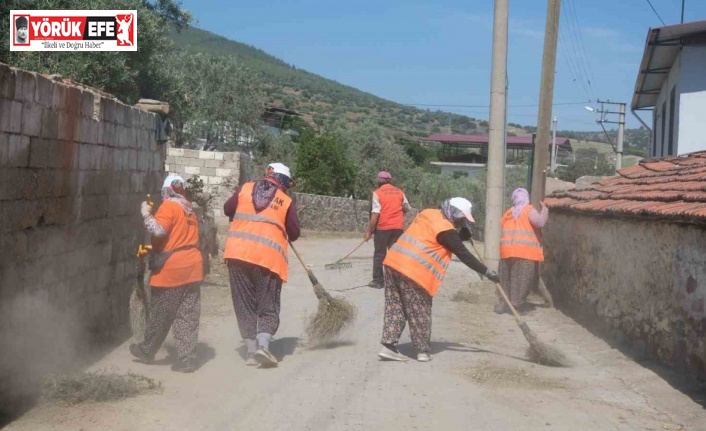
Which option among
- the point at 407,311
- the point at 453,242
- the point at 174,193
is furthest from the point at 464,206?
the point at 174,193

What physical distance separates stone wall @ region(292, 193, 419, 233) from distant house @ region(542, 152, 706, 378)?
15648 mm

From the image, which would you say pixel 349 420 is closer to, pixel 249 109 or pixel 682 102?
pixel 682 102

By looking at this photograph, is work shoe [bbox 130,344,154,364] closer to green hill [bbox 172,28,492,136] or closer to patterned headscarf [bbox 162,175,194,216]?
patterned headscarf [bbox 162,175,194,216]

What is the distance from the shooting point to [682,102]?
57.0 ft

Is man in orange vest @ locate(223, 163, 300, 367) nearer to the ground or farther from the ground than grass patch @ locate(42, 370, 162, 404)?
farther from the ground

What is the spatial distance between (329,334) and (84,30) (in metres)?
8.87

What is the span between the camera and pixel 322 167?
32.8 metres

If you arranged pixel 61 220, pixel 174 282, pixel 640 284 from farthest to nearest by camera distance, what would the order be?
pixel 640 284, pixel 174 282, pixel 61 220

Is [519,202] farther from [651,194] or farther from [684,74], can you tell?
[684,74]

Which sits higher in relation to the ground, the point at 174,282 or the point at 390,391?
the point at 174,282

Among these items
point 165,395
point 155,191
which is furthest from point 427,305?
point 155,191

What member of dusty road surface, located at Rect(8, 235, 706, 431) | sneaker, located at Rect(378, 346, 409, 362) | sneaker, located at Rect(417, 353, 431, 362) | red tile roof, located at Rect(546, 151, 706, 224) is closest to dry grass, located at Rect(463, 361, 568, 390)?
dusty road surface, located at Rect(8, 235, 706, 431)

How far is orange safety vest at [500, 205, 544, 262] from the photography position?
11492mm

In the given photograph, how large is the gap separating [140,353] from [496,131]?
27.7ft
